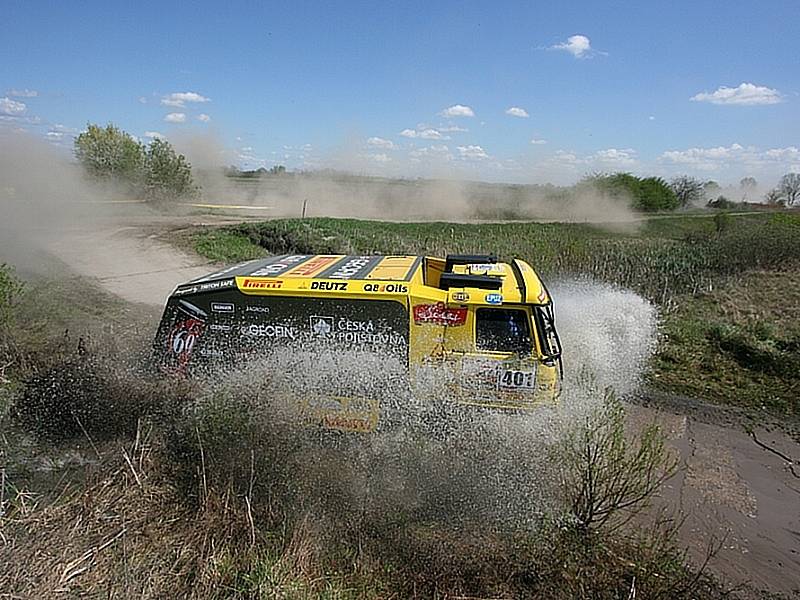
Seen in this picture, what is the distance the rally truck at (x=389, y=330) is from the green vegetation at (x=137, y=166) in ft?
116

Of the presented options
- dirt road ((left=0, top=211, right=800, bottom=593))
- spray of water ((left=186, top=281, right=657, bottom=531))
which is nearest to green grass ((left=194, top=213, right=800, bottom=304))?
dirt road ((left=0, top=211, right=800, bottom=593))

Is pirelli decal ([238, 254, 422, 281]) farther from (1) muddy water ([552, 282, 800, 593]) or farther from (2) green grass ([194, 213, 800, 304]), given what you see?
(2) green grass ([194, 213, 800, 304])

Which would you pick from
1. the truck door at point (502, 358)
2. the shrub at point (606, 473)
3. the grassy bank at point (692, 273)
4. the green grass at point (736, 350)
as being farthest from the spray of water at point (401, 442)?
the grassy bank at point (692, 273)

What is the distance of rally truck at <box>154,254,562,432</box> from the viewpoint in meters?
6.67

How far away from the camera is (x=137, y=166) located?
1544 inches

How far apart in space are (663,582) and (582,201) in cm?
4424

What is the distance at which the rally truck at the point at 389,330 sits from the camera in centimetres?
667

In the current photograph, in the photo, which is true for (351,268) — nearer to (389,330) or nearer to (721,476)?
(389,330)

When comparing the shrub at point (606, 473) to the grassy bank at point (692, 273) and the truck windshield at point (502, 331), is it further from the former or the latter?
the grassy bank at point (692, 273)

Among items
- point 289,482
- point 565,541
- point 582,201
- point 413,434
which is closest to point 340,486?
point 289,482

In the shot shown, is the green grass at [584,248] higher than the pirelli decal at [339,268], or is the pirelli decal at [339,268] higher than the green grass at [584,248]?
the pirelli decal at [339,268]

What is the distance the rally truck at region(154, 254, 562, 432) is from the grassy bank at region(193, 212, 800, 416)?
5.99 m

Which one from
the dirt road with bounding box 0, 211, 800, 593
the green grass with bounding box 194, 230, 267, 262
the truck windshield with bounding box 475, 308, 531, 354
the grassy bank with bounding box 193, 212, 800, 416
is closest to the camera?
the dirt road with bounding box 0, 211, 800, 593

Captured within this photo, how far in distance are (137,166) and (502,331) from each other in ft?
129
